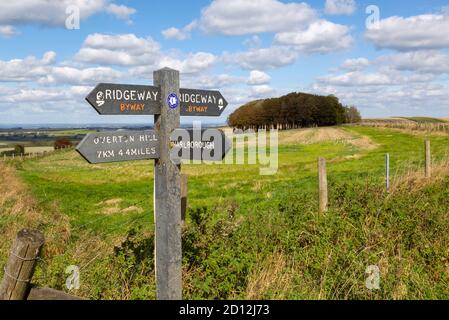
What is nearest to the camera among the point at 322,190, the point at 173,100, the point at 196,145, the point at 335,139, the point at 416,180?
the point at 173,100

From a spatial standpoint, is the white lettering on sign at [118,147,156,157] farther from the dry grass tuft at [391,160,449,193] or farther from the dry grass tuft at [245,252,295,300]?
the dry grass tuft at [391,160,449,193]

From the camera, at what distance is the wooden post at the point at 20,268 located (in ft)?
13.6

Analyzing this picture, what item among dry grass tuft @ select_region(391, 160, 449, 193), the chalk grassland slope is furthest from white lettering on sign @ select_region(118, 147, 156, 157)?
the chalk grassland slope

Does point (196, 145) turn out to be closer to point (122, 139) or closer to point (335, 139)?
point (122, 139)

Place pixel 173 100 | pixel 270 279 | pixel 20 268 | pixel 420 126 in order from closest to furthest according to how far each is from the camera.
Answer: pixel 20 268
pixel 173 100
pixel 270 279
pixel 420 126

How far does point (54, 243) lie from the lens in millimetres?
9148

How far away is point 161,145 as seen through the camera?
196 inches

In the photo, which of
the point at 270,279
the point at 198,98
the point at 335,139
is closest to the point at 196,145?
the point at 198,98

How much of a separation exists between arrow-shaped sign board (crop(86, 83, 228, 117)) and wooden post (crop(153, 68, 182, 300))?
132 millimetres

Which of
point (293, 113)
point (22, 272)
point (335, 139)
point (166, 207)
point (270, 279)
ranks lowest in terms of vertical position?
point (270, 279)

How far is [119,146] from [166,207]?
814mm
